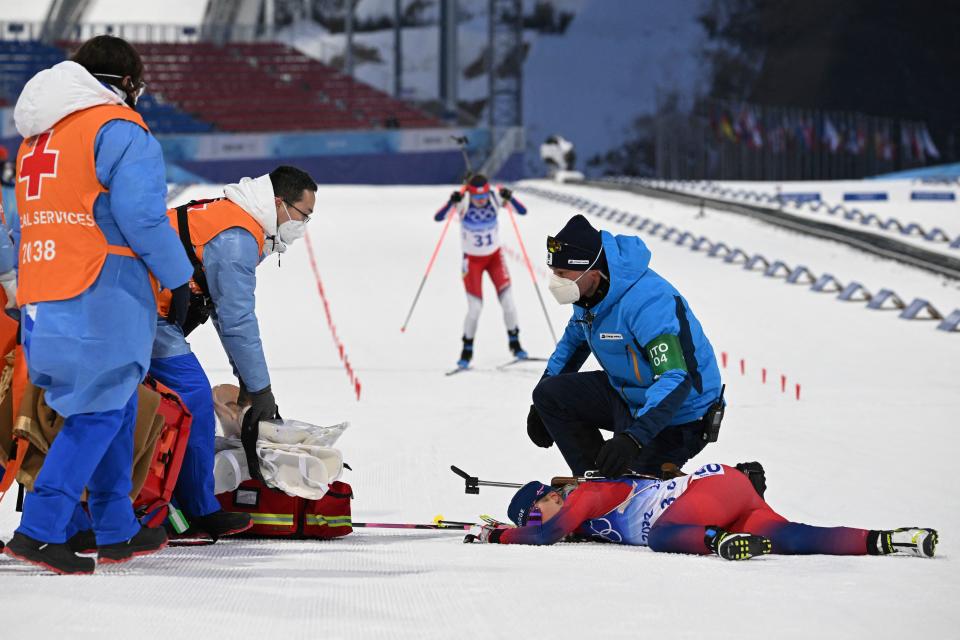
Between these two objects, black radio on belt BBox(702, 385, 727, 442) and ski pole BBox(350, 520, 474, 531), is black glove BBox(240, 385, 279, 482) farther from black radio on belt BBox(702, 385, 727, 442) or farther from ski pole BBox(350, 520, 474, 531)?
black radio on belt BBox(702, 385, 727, 442)

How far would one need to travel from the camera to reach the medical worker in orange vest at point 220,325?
5340 mm

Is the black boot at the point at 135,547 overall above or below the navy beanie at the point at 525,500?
above

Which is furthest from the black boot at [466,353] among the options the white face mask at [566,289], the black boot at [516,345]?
the white face mask at [566,289]

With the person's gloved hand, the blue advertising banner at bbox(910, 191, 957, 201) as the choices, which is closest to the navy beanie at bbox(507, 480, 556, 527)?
the person's gloved hand

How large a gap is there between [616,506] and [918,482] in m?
2.71

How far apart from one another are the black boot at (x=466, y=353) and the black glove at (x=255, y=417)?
24.6 feet

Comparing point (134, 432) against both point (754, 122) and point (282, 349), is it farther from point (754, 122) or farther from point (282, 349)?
point (754, 122)

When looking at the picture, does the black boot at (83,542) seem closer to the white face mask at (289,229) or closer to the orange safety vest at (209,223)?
the orange safety vest at (209,223)

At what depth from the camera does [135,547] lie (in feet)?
15.7

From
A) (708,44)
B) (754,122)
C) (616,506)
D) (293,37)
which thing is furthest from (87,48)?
(708,44)

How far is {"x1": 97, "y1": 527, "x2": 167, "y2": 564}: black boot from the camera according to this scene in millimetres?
4691

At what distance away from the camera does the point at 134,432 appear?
4887mm

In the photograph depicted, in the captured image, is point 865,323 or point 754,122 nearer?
Result: point 865,323

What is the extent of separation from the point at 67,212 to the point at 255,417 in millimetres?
1303
